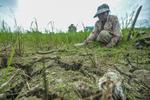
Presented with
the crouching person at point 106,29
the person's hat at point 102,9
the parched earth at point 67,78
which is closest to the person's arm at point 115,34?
the crouching person at point 106,29

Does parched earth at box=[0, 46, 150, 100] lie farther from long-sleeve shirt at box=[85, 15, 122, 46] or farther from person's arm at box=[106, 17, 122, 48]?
long-sleeve shirt at box=[85, 15, 122, 46]

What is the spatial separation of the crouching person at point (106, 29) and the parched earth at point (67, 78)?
1111mm

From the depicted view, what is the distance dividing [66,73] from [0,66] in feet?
A: 2.07

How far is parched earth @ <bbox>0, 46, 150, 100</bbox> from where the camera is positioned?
1347 mm

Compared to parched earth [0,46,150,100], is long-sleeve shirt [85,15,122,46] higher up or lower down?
higher up

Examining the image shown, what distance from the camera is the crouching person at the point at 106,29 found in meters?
3.61

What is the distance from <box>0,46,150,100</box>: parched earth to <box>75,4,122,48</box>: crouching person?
3.64ft

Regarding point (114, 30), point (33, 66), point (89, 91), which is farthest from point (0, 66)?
point (114, 30)

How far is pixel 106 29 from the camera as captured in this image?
3.79 metres

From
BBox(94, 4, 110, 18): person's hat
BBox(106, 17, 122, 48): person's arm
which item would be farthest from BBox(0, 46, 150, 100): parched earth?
BBox(94, 4, 110, 18): person's hat

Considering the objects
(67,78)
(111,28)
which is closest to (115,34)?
(111,28)

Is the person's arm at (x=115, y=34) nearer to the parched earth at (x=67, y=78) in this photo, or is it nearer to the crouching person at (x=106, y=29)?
the crouching person at (x=106, y=29)

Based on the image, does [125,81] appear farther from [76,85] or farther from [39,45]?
[39,45]

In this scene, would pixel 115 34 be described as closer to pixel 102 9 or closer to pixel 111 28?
pixel 111 28
